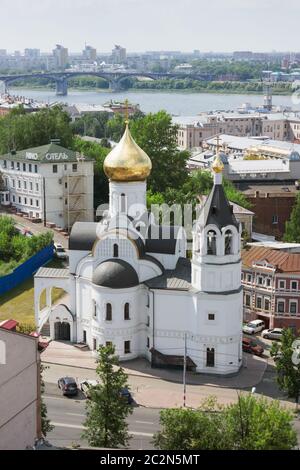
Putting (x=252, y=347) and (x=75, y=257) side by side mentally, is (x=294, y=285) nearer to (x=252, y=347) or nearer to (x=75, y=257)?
(x=252, y=347)

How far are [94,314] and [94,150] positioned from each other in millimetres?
26395

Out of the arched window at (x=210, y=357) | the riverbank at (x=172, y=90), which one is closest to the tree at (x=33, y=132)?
the arched window at (x=210, y=357)

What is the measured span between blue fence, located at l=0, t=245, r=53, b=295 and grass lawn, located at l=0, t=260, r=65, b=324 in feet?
0.88

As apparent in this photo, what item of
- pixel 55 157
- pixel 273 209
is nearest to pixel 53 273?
pixel 55 157

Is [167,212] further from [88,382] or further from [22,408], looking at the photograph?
[22,408]

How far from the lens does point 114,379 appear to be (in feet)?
65.2

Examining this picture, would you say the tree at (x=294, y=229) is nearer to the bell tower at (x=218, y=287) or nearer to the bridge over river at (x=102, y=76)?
the bell tower at (x=218, y=287)

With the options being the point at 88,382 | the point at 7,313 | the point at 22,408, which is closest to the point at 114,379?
the point at 22,408

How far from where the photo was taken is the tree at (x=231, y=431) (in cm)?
1717

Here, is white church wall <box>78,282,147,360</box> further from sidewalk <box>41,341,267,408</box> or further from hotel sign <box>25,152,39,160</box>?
hotel sign <box>25,152,39,160</box>

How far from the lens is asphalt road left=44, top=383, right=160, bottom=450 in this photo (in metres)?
21.1
